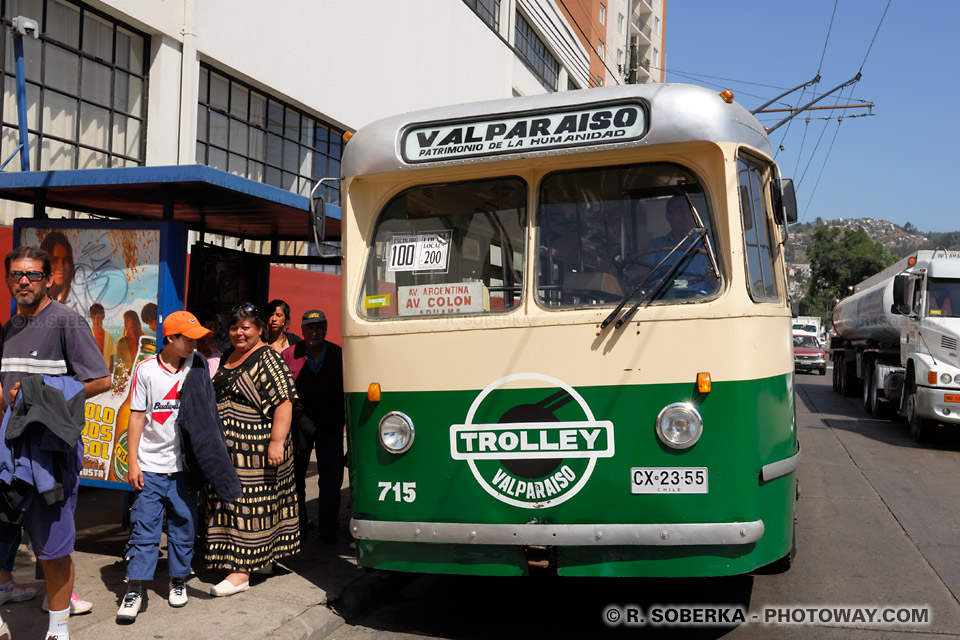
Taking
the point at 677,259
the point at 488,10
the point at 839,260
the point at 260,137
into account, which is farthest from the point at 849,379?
the point at 839,260

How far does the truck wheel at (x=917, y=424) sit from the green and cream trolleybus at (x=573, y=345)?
32.7ft

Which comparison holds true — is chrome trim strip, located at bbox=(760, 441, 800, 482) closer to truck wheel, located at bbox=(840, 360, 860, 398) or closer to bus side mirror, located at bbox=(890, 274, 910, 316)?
bus side mirror, located at bbox=(890, 274, 910, 316)

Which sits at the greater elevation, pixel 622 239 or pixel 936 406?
pixel 622 239

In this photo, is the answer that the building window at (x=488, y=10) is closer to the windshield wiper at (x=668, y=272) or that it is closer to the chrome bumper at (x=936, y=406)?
the chrome bumper at (x=936, y=406)

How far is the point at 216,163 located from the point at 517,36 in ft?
54.5

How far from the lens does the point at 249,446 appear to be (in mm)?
5340

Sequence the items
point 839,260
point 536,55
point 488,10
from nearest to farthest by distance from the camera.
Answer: point 488,10
point 536,55
point 839,260

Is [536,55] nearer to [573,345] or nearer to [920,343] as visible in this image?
[920,343]

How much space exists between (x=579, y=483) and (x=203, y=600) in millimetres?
2352

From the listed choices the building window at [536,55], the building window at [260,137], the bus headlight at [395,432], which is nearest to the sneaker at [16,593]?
the bus headlight at [395,432]

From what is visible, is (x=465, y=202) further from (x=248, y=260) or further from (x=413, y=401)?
(x=248, y=260)

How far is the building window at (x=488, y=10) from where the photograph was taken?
22.2m

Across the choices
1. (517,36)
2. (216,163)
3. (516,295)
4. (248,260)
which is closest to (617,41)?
(517,36)

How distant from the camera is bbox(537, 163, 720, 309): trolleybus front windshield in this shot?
14.9 feet
